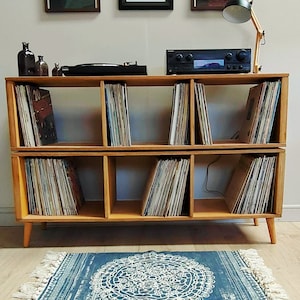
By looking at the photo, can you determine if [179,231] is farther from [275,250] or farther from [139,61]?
[139,61]

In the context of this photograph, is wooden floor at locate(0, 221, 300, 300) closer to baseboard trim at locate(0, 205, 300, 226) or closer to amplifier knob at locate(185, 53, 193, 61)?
baseboard trim at locate(0, 205, 300, 226)

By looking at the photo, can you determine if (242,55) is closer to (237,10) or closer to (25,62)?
(237,10)

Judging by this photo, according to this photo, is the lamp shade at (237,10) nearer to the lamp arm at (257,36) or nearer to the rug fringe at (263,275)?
the lamp arm at (257,36)

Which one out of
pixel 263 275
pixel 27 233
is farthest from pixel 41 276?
pixel 263 275

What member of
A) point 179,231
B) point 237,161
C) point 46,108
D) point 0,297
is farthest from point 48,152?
point 237,161

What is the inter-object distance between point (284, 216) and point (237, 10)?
43.6 inches

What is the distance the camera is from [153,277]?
3.70 ft

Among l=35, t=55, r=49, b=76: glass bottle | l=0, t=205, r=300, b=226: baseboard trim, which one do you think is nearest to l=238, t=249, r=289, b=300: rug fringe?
l=0, t=205, r=300, b=226: baseboard trim

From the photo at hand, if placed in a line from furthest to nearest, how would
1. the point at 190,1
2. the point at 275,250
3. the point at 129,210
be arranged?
the point at 190,1
the point at 129,210
the point at 275,250

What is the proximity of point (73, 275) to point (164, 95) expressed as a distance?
0.98 m

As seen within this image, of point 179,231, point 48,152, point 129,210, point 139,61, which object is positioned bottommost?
point 179,231

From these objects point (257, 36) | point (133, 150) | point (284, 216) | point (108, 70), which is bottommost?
point (284, 216)

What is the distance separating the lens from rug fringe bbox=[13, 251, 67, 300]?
1036mm

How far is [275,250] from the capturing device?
4.50ft
